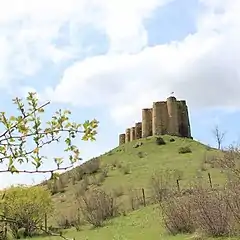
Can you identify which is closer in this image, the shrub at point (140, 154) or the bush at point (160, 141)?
the shrub at point (140, 154)

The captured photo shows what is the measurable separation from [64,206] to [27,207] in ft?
44.5

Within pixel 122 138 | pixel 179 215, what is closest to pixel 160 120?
pixel 122 138

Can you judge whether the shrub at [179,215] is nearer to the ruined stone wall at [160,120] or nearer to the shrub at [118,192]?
the shrub at [118,192]

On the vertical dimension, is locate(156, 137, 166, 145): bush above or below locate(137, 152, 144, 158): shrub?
above

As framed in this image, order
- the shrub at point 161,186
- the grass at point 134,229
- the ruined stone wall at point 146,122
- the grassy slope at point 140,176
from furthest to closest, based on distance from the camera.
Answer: the ruined stone wall at point 146,122
the shrub at point 161,186
the grassy slope at point 140,176
the grass at point 134,229

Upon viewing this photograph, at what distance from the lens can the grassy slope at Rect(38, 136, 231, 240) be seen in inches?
1037

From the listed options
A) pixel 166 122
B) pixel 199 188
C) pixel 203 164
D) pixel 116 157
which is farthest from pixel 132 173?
pixel 199 188

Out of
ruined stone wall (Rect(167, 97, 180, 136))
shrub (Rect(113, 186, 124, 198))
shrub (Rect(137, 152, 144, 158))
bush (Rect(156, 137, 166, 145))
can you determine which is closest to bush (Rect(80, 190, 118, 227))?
shrub (Rect(113, 186, 124, 198))

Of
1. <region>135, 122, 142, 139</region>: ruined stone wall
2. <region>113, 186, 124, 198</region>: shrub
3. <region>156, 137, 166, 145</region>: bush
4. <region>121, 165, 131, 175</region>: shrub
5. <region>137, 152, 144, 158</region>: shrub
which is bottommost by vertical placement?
<region>113, 186, 124, 198</region>: shrub

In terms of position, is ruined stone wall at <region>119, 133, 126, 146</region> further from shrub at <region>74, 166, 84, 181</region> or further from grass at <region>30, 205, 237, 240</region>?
grass at <region>30, 205, 237, 240</region>

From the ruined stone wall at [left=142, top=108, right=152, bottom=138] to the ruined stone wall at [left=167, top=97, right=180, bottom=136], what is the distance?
279 cm

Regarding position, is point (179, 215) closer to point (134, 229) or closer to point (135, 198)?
point (134, 229)

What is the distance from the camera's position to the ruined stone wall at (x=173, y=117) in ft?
235

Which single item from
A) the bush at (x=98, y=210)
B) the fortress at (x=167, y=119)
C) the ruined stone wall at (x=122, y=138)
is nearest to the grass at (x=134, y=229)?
the bush at (x=98, y=210)
